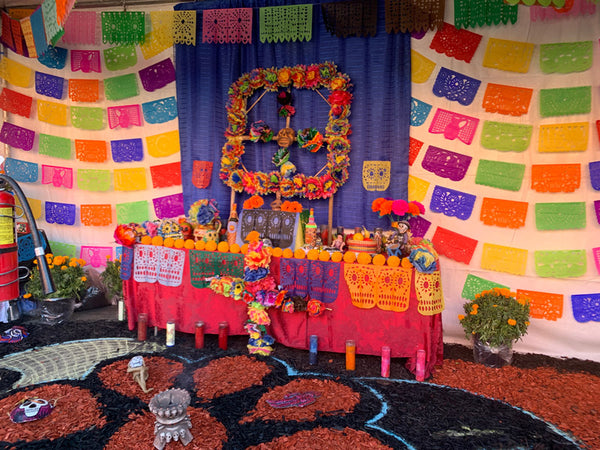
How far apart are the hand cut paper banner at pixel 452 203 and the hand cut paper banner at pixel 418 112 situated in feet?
2.05

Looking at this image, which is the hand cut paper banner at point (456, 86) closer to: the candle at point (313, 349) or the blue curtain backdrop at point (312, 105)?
the blue curtain backdrop at point (312, 105)

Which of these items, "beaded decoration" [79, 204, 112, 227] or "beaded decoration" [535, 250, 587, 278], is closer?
"beaded decoration" [535, 250, 587, 278]

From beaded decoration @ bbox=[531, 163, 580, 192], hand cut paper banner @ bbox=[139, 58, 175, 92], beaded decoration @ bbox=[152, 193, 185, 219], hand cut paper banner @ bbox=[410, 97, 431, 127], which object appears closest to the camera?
beaded decoration @ bbox=[531, 163, 580, 192]

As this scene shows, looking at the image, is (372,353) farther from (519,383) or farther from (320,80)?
(320,80)

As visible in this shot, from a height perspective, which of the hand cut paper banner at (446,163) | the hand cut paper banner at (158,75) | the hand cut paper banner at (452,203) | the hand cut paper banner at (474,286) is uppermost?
the hand cut paper banner at (158,75)

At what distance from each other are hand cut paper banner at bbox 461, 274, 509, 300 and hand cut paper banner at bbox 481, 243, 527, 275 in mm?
126

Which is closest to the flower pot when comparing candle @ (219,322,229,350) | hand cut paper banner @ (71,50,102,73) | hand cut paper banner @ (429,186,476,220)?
candle @ (219,322,229,350)

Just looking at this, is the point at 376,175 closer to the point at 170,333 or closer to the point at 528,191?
the point at 528,191

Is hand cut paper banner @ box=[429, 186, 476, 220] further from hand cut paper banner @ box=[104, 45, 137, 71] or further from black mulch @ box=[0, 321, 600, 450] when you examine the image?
hand cut paper banner @ box=[104, 45, 137, 71]

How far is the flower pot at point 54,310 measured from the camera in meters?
3.86

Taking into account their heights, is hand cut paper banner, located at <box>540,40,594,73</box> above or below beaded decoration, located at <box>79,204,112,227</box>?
above

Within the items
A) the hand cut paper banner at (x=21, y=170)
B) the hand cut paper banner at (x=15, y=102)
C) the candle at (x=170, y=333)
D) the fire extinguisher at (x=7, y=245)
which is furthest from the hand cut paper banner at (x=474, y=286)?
the hand cut paper banner at (x=15, y=102)

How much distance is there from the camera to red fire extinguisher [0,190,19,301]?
3.47m

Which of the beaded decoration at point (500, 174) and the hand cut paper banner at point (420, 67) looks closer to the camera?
the beaded decoration at point (500, 174)
